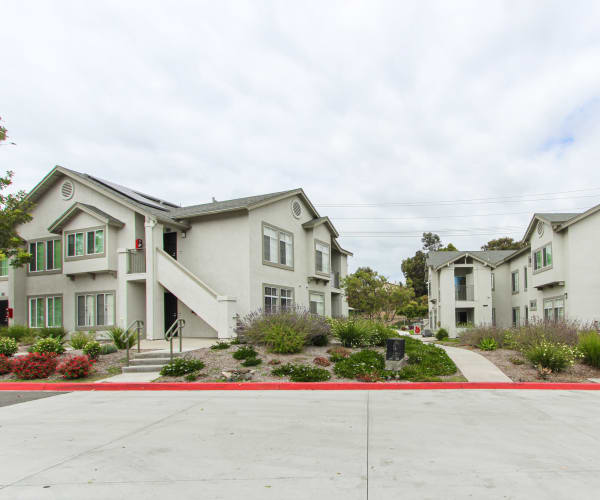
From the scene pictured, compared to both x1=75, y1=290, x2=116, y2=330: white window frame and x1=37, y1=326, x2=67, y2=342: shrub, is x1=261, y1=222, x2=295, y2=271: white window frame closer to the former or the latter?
x1=75, y1=290, x2=116, y2=330: white window frame

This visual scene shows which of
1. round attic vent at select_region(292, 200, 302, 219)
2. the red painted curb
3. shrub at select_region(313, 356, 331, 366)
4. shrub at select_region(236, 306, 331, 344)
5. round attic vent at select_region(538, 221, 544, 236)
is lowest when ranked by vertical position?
the red painted curb

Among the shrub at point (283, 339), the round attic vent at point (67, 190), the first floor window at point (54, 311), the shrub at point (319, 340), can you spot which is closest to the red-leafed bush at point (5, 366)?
the shrub at point (283, 339)

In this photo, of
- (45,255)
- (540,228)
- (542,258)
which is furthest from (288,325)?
(540,228)

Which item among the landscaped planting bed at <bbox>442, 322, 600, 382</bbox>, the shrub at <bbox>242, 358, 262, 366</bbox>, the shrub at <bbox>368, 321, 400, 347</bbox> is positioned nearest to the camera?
the landscaped planting bed at <bbox>442, 322, 600, 382</bbox>

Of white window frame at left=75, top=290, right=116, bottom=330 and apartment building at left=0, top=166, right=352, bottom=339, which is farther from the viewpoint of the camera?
white window frame at left=75, top=290, right=116, bottom=330

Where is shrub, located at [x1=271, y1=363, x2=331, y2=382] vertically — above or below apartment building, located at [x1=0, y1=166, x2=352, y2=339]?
below

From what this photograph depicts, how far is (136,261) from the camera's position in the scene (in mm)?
21594

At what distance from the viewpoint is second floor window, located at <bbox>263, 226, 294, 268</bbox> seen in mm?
22375

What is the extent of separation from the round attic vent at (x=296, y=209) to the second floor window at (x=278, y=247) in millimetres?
1312

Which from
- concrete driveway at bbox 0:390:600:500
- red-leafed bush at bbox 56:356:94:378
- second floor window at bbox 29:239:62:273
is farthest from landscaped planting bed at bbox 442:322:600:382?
second floor window at bbox 29:239:62:273

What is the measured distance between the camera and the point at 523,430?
7.17m

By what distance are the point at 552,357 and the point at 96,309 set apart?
18741mm

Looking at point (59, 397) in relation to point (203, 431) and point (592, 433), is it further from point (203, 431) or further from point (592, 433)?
point (592, 433)

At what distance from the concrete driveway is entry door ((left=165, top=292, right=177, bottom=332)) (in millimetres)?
12304
